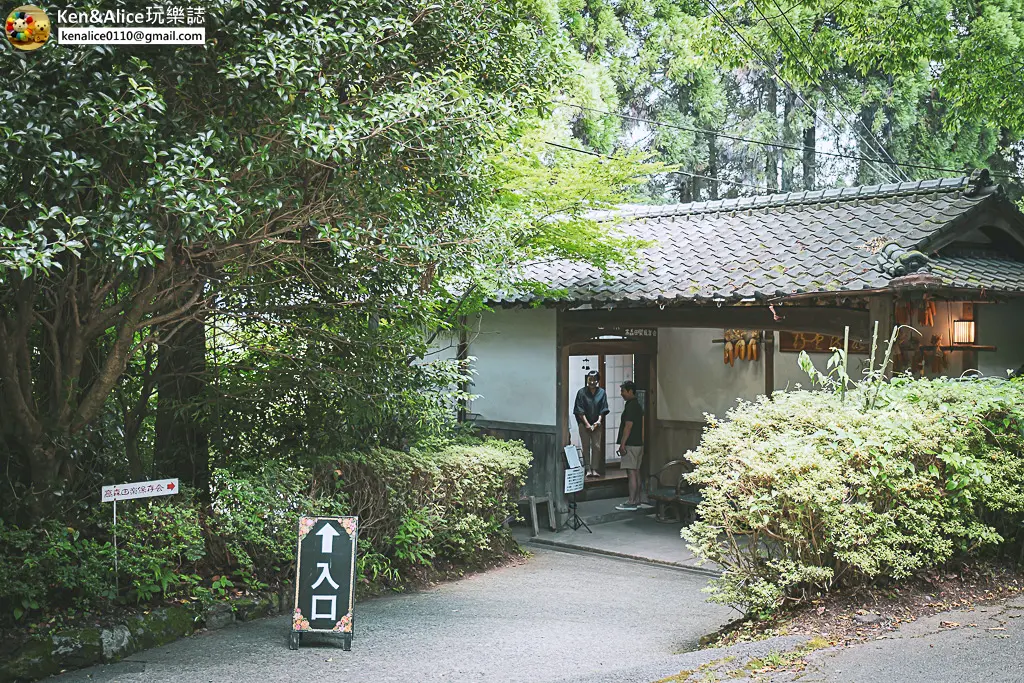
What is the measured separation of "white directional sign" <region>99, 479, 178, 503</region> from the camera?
7.02 meters

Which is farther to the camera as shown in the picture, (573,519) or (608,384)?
(608,384)

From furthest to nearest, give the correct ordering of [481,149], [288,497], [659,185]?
1. [659,185]
2. [288,497]
3. [481,149]

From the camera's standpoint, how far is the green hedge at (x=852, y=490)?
6.49 m

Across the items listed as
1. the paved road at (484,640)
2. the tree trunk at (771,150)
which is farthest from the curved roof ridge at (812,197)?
the tree trunk at (771,150)

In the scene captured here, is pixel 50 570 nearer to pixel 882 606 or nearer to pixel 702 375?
pixel 882 606

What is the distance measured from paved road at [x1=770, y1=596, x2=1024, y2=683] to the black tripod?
6.38 m

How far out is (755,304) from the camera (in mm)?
10789

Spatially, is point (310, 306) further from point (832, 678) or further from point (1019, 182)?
point (1019, 182)

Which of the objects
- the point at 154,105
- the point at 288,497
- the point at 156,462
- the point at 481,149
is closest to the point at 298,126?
the point at 154,105

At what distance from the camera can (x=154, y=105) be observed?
17.7 ft

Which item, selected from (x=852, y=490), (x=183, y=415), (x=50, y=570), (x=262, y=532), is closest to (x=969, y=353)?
(x=852, y=490)

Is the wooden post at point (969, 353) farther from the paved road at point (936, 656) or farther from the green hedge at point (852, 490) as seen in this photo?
the paved road at point (936, 656)

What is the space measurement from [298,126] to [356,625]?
4.12 meters
